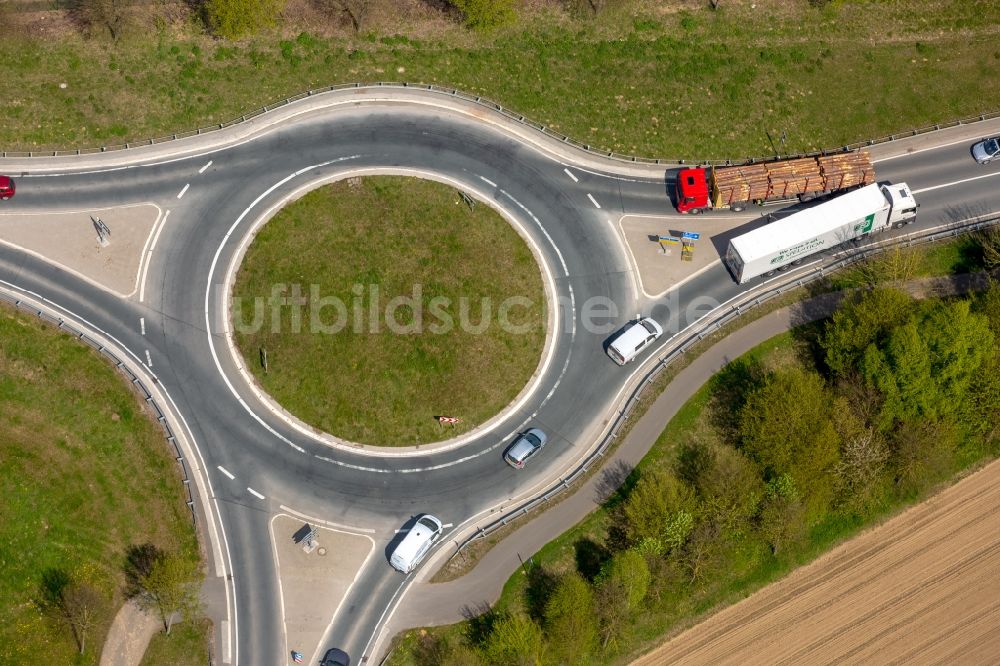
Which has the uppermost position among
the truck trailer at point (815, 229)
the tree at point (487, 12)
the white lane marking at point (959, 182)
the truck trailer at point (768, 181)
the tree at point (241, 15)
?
the tree at point (241, 15)

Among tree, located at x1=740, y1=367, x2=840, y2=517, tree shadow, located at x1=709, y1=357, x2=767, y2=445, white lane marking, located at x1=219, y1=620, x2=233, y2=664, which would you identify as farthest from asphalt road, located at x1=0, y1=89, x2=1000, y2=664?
tree, located at x1=740, y1=367, x2=840, y2=517

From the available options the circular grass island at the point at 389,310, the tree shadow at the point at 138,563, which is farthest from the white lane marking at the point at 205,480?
the circular grass island at the point at 389,310

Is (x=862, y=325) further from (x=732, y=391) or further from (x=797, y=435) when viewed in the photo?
(x=732, y=391)

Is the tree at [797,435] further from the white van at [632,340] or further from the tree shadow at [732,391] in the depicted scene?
the white van at [632,340]

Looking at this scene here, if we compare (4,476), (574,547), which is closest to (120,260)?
(4,476)

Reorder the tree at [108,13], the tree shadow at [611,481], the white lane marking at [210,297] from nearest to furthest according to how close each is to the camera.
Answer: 1. the tree shadow at [611,481]
2. the white lane marking at [210,297]
3. the tree at [108,13]
